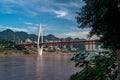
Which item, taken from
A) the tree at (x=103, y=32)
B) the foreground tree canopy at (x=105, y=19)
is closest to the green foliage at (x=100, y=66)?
the tree at (x=103, y=32)

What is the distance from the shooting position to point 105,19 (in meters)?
8.50

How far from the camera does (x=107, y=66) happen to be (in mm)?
7473

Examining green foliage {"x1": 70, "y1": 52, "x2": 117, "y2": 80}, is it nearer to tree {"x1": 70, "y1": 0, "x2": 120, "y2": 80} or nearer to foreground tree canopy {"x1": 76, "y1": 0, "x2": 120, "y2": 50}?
tree {"x1": 70, "y1": 0, "x2": 120, "y2": 80}

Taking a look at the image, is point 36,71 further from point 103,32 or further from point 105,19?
point 105,19

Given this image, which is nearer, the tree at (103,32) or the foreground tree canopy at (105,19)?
the tree at (103,32)

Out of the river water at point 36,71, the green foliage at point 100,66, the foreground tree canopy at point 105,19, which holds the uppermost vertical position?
the foreground tree canopy at point 105,19

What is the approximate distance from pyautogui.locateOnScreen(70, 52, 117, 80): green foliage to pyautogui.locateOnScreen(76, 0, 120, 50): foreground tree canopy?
539 millimetres

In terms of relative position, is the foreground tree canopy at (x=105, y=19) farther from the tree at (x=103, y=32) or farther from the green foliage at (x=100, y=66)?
the green foliage at (x=100, y=66)

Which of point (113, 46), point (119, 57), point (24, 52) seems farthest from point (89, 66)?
point (24, 52)

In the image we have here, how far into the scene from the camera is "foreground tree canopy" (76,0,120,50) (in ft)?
26.1

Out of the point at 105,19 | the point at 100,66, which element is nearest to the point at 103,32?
the point at 105,19

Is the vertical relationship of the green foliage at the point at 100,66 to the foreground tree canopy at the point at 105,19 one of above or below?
below

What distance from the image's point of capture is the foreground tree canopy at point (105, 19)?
796 cm

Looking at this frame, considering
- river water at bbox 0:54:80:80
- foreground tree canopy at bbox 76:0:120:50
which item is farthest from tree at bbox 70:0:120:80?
river water at bbox 0:54:80:80
